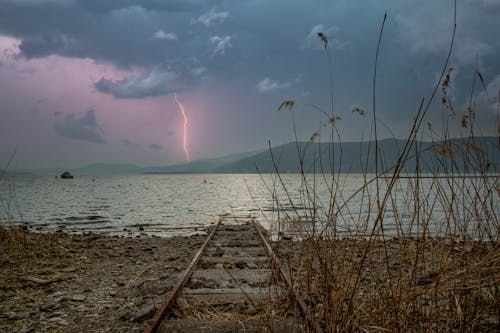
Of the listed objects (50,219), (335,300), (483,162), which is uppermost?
(483,162)

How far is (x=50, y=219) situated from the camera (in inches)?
647

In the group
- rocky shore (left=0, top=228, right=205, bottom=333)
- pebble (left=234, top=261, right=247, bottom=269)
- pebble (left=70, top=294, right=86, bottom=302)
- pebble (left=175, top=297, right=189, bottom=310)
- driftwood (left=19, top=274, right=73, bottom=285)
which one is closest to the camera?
pebble (left=175, top=297, right=189, bottom=310)

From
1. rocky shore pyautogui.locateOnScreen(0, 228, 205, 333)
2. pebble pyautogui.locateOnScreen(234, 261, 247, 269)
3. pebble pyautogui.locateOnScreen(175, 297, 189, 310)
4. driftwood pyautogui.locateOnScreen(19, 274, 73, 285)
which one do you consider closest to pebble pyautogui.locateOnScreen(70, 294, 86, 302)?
rocky shore pyautogui.locateOnScreen(0, 228, 205, 333)

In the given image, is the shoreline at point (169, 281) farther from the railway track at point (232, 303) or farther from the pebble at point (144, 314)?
the railway track at point (232, 303)

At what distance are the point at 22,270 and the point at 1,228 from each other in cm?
226

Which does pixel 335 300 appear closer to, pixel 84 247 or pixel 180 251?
pixel 180 251

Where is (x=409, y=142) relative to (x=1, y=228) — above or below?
above

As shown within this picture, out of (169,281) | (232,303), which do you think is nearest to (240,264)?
(169,281)

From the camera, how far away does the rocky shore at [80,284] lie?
3.53m

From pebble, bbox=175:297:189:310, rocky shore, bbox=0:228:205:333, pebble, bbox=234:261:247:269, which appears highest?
pebble, bbox=175:297:189:310

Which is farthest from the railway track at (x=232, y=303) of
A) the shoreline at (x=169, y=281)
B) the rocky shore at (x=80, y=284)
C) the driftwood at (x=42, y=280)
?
the driftwood at (x=42, y=280)

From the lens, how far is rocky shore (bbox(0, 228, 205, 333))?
353 centimetres

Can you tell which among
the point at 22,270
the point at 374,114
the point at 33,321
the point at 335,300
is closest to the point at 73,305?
the point at 33,321

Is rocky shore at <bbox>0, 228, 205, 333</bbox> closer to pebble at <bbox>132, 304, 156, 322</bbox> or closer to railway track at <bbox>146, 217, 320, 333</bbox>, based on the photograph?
pebble at <bbox>132, 304, 156, 322</bbox>
